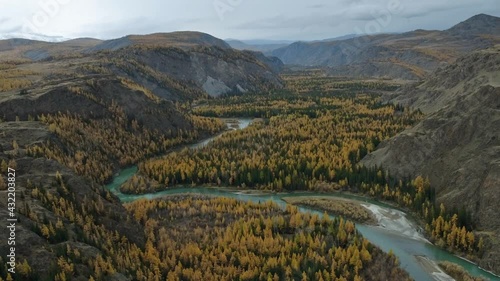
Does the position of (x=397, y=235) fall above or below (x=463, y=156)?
below

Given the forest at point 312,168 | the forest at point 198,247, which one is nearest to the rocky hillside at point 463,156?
the forest at point 312,168

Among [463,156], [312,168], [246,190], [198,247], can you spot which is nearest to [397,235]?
[463,156]

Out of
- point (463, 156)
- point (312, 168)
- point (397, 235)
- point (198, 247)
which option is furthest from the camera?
point (312, 168)

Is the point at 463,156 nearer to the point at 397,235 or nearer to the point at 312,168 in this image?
the point at 397,235

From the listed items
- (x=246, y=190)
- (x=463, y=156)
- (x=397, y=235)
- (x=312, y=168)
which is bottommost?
(x=397, y=235)

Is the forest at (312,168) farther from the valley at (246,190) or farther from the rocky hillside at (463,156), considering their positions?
the rocky hillside at (463,156)

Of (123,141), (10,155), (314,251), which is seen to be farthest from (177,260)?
(123,141)

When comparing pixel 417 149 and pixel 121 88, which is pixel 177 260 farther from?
pixel 121 88
